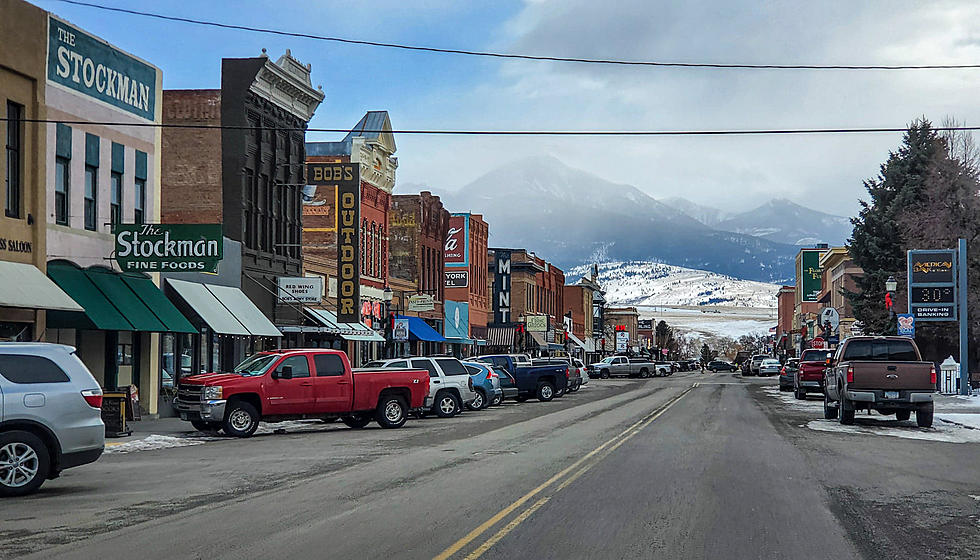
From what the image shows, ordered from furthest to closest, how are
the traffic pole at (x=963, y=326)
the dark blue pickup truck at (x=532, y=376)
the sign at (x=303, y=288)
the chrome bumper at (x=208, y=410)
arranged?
the dark blue pickup truck at (x=532, y=376)
the traffic pole at (x=963, y=326)
the sign at (x=303, y=288)
the chrome bumper at (x=208, y=410)

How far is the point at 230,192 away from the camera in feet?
118

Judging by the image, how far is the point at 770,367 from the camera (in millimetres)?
84562

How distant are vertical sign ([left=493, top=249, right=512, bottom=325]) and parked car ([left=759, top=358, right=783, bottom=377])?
21.5 metres

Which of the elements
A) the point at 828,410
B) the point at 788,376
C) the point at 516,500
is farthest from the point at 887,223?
the point at 516,500

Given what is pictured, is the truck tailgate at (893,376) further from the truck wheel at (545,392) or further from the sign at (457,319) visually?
the sign at (457,319)

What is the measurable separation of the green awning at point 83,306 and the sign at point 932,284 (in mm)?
30169

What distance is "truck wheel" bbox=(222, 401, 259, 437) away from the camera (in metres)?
22.6

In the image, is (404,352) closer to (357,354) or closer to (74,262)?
(357,354)

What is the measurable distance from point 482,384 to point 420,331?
23274 mm

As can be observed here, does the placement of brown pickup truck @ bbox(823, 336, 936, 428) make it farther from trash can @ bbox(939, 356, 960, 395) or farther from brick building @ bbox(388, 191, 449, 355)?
brick building @ bbox(388, 191, 449, 355)

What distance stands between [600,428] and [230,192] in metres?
17.6

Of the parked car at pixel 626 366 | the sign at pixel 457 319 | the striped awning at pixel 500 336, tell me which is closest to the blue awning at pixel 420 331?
the sign at pixel 457 319

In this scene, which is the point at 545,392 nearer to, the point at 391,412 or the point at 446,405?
the point at 446,405

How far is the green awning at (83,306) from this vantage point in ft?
78.9
